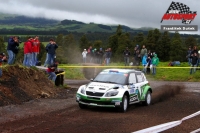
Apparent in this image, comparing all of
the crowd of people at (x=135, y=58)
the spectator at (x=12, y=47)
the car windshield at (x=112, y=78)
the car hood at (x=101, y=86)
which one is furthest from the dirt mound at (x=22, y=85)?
the crowd of people at (x=135, y=58)

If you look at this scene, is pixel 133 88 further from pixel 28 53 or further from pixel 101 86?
pixel 28 53

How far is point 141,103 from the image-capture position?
1714 cm

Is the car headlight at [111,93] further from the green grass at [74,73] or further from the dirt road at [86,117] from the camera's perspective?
the green grass at [74,73]

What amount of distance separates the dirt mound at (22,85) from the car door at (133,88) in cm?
457

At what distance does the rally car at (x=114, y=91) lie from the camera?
46.6 feet

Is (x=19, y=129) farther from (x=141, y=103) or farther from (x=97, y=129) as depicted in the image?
(x=141, y=103)

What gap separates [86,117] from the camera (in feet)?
41.2

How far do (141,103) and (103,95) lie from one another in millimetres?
3500

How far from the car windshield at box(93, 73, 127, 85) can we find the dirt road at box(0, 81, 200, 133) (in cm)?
125

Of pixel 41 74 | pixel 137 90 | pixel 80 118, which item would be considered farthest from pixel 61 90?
pixel 80 118

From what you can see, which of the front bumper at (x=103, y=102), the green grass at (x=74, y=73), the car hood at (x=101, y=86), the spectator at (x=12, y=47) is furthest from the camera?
the green grass at (x=74, y=73)

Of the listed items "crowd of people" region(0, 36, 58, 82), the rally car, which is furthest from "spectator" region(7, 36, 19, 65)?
the rally car

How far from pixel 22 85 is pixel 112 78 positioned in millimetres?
4429
